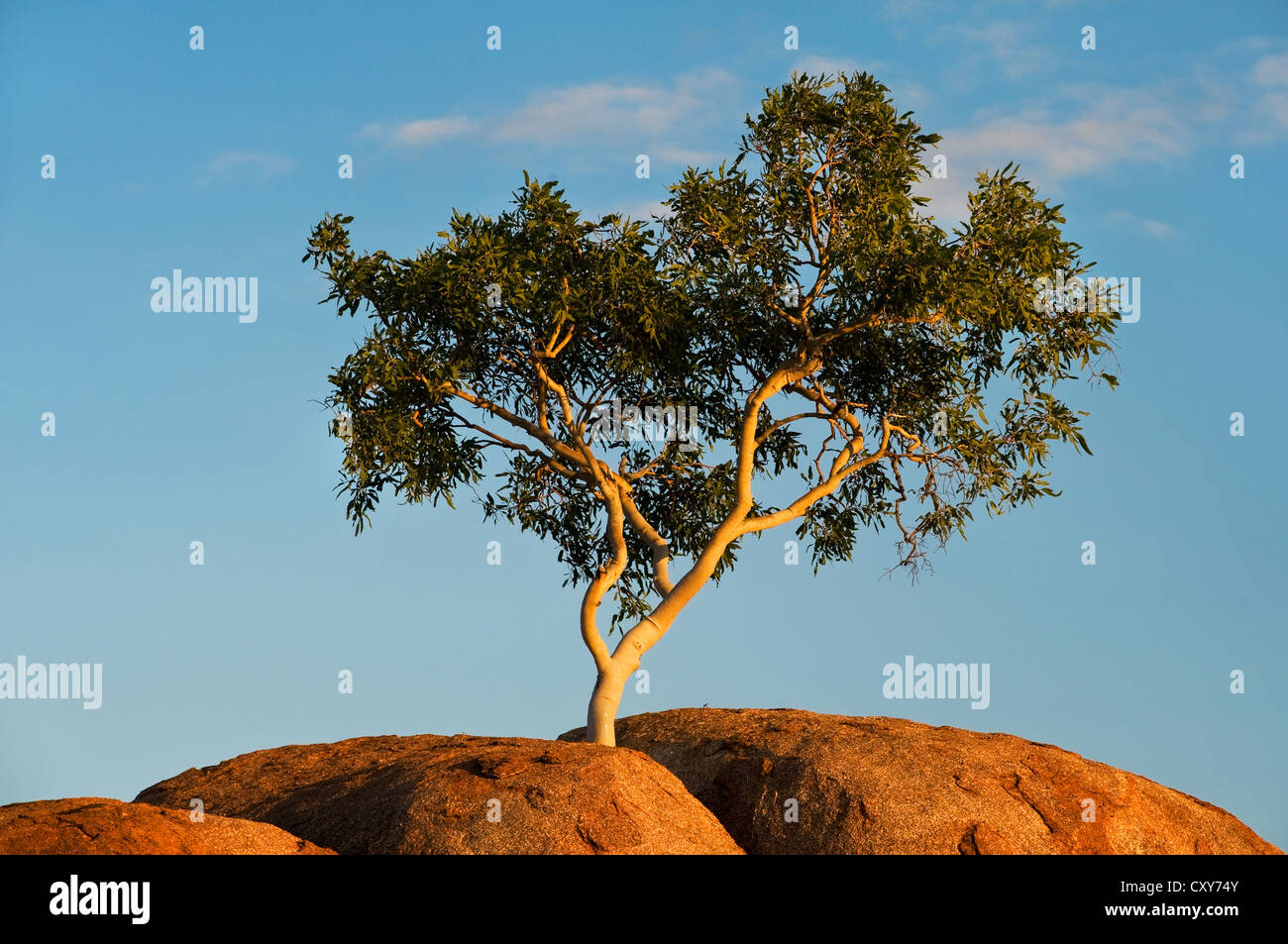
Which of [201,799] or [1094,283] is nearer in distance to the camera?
[201,799]

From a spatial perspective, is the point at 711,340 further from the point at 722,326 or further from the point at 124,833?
the point at 124,833

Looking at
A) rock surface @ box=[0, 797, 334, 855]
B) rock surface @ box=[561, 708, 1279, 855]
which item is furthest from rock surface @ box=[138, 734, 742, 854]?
rock surface @ box=[561, 708, 1279, 855]

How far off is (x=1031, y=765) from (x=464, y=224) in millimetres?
16005

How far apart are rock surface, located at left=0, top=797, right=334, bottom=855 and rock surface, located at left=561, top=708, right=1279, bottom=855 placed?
336 inches

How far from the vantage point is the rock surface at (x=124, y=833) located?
17.2 meters

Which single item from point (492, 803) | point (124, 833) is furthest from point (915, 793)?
point (124, 833)

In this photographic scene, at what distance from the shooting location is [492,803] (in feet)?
65.9

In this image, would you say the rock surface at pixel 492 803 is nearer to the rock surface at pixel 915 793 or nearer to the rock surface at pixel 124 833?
the rock surface at pixel 124 833

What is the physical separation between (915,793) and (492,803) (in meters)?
8.07
